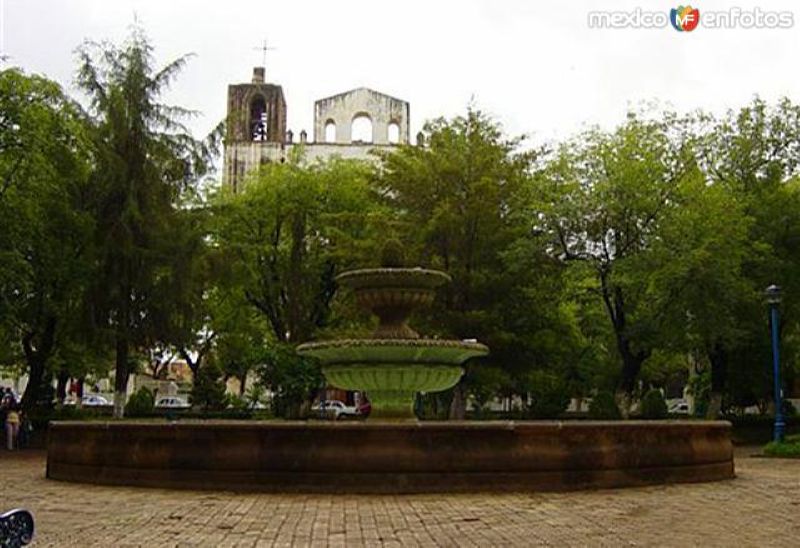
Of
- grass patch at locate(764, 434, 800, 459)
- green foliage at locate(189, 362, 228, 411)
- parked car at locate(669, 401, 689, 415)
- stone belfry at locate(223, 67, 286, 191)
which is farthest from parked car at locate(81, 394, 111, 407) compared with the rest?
grass patch at locate(764, 434, 800, 459)

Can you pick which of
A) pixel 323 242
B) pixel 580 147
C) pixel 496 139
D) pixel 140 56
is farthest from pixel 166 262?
pixel 580 147

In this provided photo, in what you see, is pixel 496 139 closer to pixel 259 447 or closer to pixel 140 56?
pixel 140 56

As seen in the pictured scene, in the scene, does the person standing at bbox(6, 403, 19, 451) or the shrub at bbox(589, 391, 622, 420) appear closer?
the person standing at bbox(6, 403, 19, 451)

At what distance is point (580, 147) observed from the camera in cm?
3061

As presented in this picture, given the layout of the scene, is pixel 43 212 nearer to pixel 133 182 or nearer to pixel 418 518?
pixel 133 182

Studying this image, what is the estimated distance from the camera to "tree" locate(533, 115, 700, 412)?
2802 centimetres

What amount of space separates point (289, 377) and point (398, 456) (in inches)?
965

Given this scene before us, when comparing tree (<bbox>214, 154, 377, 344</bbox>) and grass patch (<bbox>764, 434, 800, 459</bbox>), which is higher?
→ tree (<bbox>214, 154, 377, 344</bbox>)

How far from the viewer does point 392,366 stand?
571 inches

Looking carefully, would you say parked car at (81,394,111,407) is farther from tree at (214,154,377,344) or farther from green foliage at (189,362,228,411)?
tree at (214,154,377,344)

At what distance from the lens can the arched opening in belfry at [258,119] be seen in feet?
A: 222

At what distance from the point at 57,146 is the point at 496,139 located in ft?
45.8

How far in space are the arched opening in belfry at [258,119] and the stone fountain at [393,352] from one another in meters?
53.3

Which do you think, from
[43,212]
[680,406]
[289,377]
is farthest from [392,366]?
[680,406]
